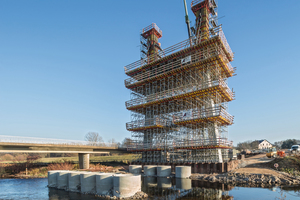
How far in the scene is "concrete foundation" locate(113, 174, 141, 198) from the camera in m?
15.7

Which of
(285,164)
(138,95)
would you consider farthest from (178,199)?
(138,95)

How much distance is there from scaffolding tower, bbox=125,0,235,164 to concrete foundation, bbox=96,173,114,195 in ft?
53.7

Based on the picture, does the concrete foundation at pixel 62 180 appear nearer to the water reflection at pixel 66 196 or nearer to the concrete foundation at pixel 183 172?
the water reflection at pixel 66 196

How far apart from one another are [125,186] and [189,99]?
879 inches

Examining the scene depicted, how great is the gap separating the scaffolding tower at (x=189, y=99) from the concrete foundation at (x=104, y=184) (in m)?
16.4

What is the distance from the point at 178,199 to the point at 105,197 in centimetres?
600

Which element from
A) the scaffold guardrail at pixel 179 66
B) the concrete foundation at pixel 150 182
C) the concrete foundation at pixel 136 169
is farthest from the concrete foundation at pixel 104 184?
the scaffold guardrail at pixel 179 66

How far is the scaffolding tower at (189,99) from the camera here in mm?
30672

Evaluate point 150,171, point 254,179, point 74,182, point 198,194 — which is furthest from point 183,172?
point 74,182

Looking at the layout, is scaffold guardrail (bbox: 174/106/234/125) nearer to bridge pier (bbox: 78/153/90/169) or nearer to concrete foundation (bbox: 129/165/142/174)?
concrete foundation (bbox: 129/165/142/174)

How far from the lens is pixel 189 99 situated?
34.9 metres

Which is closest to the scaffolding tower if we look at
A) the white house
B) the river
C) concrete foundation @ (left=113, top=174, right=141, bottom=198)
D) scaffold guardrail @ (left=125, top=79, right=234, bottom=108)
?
scaffold guardrail @ (left=125, top=79, right=234, bottom=108)

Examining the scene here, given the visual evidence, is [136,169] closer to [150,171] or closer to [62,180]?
[150,171]

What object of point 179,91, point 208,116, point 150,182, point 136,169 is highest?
point 179,91
